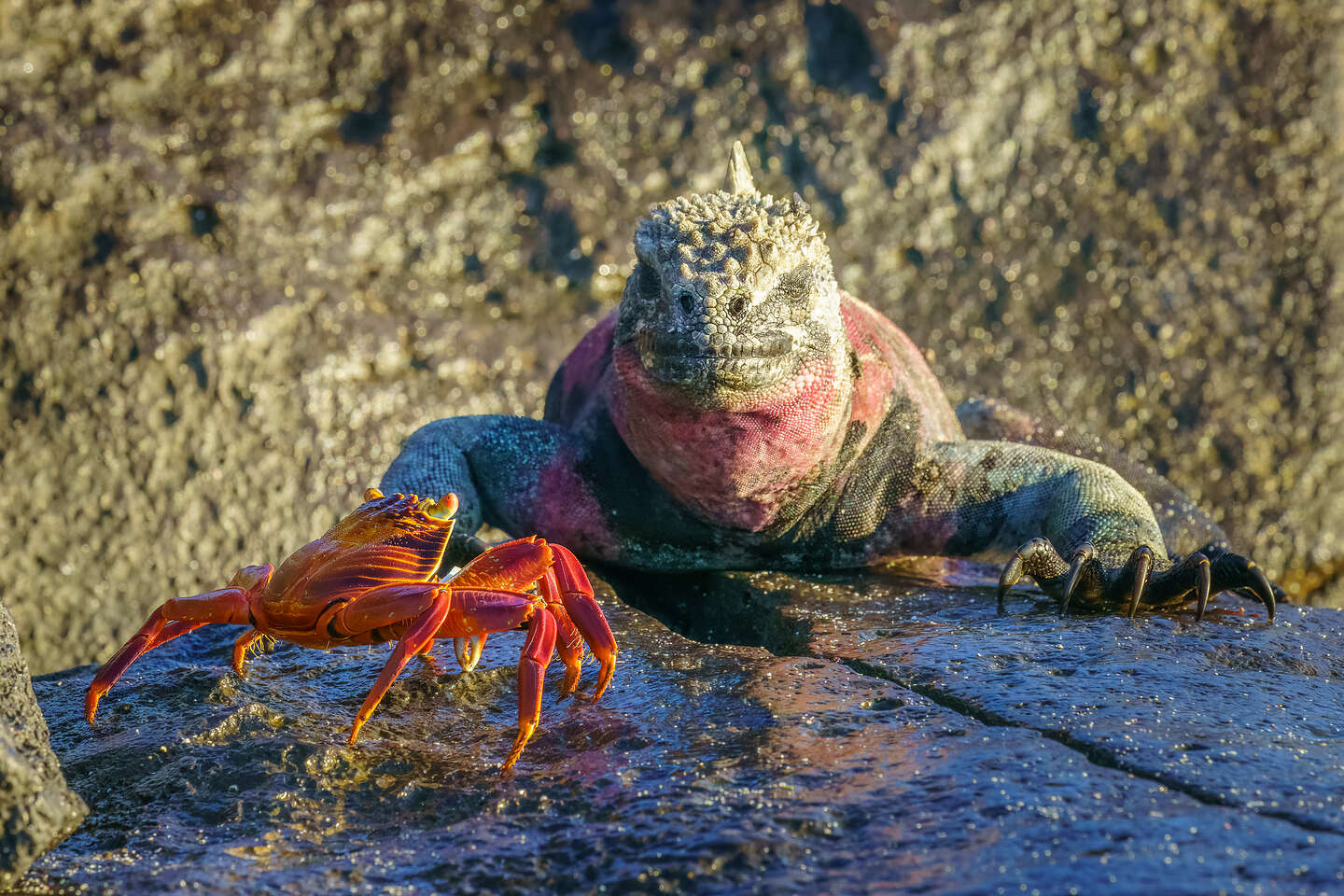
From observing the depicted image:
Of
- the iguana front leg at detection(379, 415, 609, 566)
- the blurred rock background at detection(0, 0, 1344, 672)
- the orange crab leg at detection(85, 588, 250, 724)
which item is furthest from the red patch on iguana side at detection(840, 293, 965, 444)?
Answer: the blurred rock background at detection(0, 0, 1344, 672)

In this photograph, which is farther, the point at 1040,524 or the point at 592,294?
the point at 592,294

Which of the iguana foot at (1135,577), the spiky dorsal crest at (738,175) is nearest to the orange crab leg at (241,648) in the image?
the iguana foot at (1135,577)

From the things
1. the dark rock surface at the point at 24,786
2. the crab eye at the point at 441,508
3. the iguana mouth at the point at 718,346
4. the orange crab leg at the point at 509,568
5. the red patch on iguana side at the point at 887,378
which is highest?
the iguana mouth at the point at 718,346

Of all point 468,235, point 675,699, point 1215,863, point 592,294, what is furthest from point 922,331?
point 1215,863

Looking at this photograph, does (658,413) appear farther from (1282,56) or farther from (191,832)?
(1282,56)

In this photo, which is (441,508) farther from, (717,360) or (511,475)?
(511,475)

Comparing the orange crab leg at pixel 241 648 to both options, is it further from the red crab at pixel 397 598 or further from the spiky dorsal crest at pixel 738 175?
the spiky dorsal crest at pixel 738 175

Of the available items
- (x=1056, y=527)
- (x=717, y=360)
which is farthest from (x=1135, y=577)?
(x=717, y=360)
